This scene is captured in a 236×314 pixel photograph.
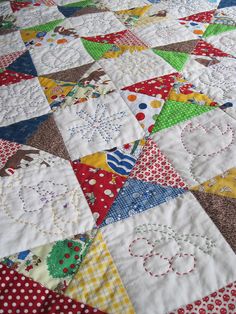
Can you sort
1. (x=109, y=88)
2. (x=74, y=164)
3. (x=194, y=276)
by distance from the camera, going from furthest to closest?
1. (x=109, y=88)
2. (x=74, y=164)
3. (x=194, y=276)

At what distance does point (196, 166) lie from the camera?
2.87 feet

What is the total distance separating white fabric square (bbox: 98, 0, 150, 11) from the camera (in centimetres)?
163

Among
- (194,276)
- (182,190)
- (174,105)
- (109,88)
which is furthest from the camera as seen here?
(109,88)

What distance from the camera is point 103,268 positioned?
71 centimetres

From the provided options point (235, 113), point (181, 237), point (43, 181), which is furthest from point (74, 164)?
point (235, 113)

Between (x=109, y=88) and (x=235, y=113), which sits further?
(x=109, y=88)

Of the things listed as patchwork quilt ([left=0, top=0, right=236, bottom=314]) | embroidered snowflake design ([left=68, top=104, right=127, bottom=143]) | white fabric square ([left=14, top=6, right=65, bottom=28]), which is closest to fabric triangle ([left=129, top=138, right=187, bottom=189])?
patchwork quilt ([left=0, top=0, right=236, bottom=314])

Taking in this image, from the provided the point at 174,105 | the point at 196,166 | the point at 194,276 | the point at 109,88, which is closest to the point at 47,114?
the point at 109,88

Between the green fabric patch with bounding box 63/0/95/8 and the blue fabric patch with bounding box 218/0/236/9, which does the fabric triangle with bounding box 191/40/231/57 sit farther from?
the green fabric patch with bounding box 63/0/95/8

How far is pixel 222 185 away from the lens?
2.70 ft

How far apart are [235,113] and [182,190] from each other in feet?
1.04

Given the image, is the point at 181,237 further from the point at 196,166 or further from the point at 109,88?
the point at 109,88

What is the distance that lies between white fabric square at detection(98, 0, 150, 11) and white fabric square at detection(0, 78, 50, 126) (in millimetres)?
616

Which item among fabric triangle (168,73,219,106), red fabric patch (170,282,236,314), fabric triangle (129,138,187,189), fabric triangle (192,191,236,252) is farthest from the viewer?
fabric triangle (168,73,219,106)
